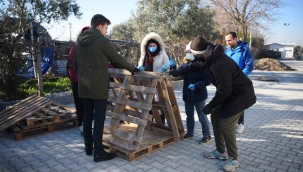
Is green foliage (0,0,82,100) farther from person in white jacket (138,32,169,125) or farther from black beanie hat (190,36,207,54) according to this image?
black beanie hat (190,36,207,54)

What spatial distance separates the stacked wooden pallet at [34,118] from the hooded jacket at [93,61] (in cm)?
170

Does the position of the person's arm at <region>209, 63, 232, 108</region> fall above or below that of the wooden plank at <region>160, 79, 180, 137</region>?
above

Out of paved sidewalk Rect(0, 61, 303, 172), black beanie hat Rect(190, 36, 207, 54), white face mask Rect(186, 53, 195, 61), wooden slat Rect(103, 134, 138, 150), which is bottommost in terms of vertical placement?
paved sidewalk Rect(0, 61, 303, 172)

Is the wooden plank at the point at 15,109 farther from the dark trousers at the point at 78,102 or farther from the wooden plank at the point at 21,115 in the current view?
the dark trousers at the point at 78,102

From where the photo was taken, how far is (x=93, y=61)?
313 cm

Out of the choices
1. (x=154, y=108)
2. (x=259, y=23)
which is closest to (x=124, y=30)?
(x=259, y=23)

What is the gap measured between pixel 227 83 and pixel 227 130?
0.67 m

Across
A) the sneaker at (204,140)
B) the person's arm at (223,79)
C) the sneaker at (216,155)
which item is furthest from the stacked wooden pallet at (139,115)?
the person's arm at (223,79)

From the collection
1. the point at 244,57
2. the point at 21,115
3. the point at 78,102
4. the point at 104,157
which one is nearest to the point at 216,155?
the point at 104,157

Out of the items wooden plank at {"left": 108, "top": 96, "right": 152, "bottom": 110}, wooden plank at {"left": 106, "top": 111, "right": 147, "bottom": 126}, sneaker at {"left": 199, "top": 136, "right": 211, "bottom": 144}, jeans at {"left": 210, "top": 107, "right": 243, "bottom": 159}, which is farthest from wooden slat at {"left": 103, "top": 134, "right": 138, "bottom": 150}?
sneaker at {"left": 199, "top": 136, "right": 211, "bottom": 144}

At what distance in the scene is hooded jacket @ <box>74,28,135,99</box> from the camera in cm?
312

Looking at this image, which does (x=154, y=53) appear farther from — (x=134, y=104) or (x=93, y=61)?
(x=93, y=61)

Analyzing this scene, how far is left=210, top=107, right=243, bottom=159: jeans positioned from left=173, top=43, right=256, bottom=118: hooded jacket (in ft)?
0.37

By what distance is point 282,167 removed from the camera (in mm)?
3307
